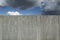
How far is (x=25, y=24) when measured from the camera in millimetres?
3152

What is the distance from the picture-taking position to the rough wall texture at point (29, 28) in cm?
313

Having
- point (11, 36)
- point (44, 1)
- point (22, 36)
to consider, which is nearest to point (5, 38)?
point (11, 36)

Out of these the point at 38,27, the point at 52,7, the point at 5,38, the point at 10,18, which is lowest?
the point at 5,38

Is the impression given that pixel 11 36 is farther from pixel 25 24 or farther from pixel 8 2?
pixel 8 2

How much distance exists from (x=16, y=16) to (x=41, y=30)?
26.2 inches

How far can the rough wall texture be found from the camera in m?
3.13

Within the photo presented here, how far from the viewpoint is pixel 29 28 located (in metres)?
3.14

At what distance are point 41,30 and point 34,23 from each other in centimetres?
23

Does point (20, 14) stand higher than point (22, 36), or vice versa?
point (20, 14)

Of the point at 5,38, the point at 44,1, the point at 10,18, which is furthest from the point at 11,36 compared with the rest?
the point at 44,1

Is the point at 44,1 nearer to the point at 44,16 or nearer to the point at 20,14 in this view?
the point at 44,16

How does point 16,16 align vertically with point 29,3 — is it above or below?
below

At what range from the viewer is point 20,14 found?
323cm

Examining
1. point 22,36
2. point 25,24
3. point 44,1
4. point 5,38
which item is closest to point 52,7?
point 44,1
